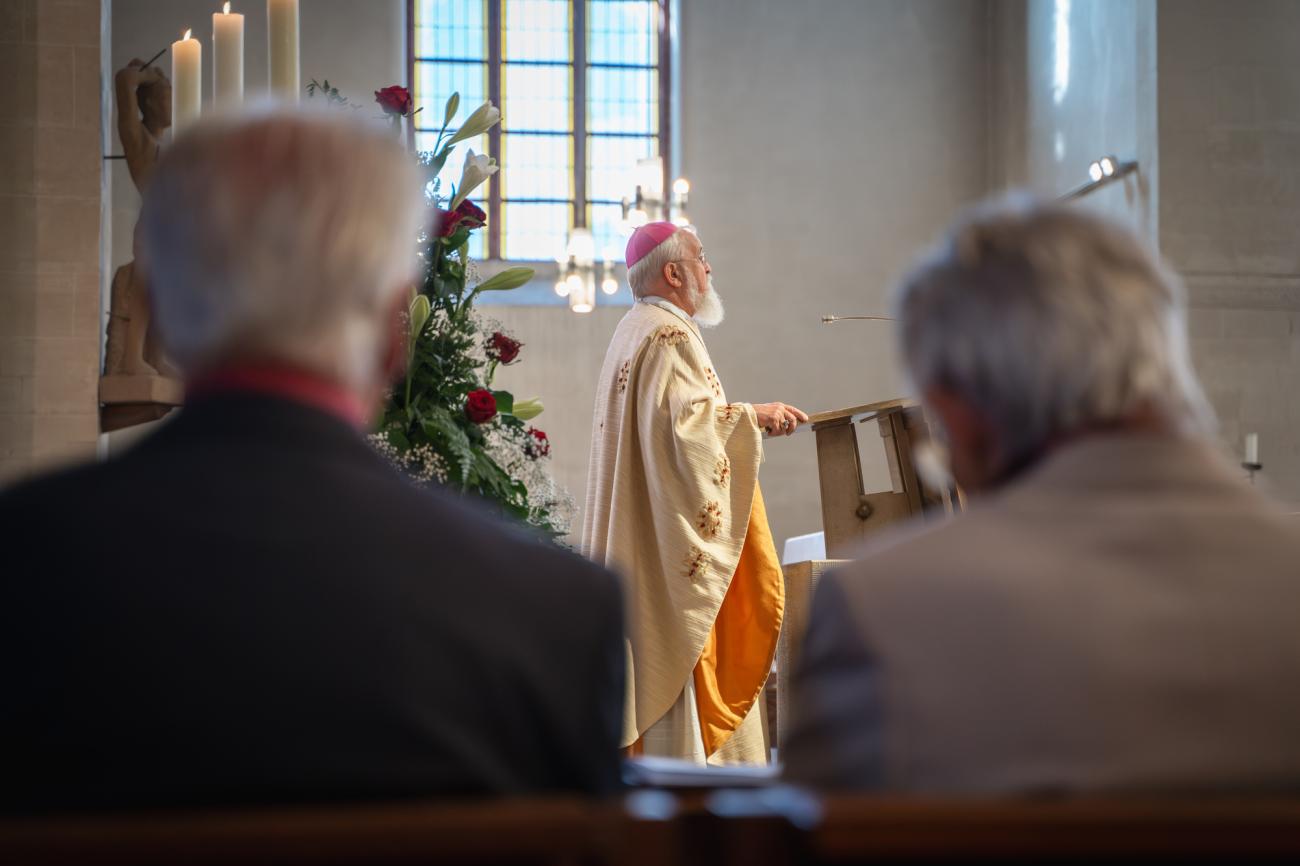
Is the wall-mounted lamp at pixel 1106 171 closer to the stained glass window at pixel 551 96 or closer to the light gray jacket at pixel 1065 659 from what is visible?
the stained glass window at pixel 551 96

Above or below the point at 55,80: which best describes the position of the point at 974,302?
below

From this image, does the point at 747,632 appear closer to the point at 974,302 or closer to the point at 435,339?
the point at 435,339

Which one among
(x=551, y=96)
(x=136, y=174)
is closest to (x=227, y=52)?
(x=136, y=174)

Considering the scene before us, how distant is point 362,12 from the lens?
1043cm

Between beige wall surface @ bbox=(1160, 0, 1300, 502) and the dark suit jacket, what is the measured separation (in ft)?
28.3

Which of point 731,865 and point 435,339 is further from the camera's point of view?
point 435,339

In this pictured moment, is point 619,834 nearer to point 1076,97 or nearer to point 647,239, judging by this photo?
point 647,239

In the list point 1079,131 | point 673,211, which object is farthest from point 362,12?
point 1079,131

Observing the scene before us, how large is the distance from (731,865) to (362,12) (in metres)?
10.4

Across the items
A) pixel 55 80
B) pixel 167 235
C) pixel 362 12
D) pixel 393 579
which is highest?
pixel 362 12

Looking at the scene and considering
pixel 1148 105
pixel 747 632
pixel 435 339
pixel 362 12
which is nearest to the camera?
pixel 435 339

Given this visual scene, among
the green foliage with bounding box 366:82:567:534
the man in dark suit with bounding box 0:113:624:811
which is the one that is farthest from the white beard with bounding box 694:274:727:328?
the man in dark suit with bounding box 0:113:624:811

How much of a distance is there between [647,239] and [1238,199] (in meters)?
5.52

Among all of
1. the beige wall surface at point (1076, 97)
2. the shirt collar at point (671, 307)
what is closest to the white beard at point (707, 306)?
the shirt collar at point (671, 307)
